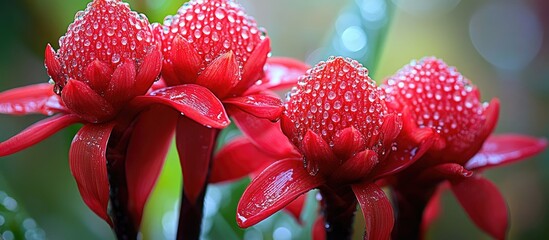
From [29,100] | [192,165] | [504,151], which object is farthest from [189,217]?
[504,151]

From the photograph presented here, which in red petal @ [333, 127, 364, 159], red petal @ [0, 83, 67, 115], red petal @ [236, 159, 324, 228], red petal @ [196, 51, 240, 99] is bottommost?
red petal @ [0, 83, 67, 115]

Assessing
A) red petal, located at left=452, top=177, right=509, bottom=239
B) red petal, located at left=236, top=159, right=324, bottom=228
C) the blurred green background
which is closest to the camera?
red petal, located at left=236, top=159, right=324, bottom=228

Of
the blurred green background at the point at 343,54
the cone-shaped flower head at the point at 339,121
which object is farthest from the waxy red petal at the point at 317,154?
the blurred green background at the point at 343,54

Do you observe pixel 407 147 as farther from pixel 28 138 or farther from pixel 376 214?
pixel 28 138

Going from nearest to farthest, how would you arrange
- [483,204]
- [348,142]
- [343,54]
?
[348,142] < [483,204] < [343,54]

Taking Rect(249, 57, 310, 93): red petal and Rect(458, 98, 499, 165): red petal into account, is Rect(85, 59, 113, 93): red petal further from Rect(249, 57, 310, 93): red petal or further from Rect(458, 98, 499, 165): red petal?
Rect(458, 98, 499, 165): red petal

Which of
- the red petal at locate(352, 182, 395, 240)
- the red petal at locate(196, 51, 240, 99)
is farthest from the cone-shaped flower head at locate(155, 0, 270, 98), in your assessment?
the red petal at locate(352, 182, 395, 240)
